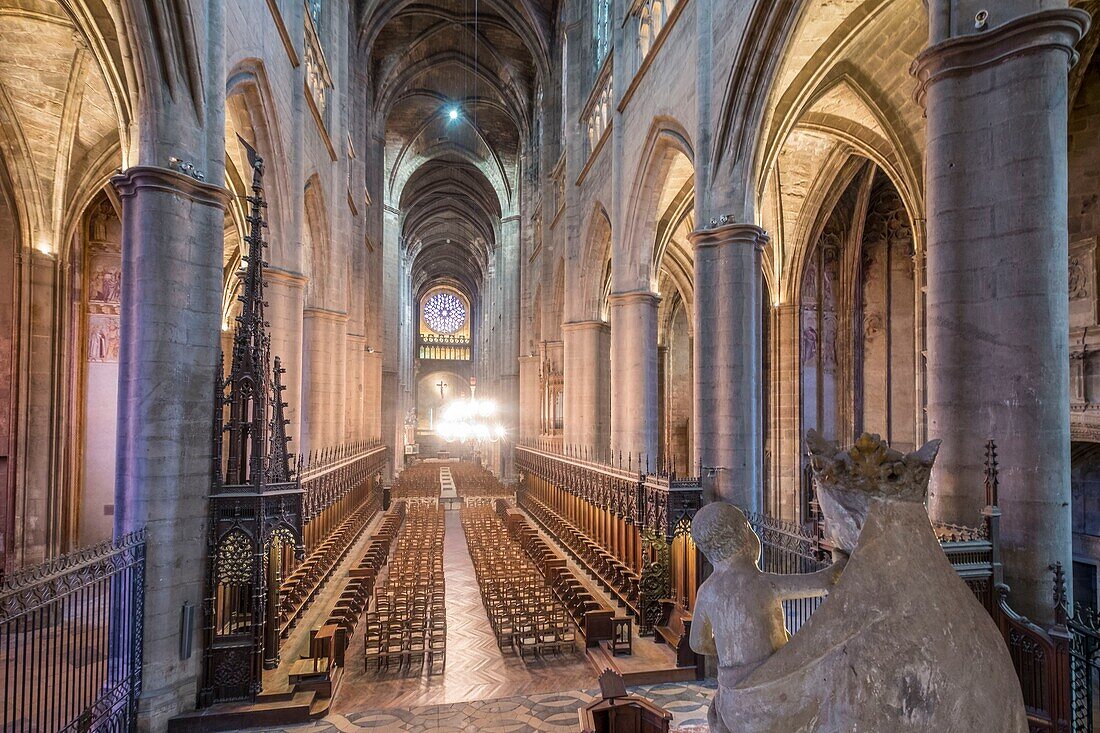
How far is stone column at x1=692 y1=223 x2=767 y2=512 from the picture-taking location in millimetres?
9391

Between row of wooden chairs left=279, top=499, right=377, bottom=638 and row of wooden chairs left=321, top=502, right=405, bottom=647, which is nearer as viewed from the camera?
row of wooden chairs left=321, top=502, right=405, bottom=647

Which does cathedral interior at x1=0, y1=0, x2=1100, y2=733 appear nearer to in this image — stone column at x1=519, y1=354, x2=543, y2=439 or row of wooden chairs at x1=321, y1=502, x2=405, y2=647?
row of wooden chairs at x1=321, y1=502, x2=405, y2=647

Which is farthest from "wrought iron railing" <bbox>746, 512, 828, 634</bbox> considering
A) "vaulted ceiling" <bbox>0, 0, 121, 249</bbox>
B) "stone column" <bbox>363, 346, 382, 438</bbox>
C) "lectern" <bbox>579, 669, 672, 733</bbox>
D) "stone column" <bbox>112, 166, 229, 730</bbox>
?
→ "stone column" <bbox>363, 346, 382, 438</bbox>

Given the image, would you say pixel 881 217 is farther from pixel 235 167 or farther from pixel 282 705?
pixel 282 705

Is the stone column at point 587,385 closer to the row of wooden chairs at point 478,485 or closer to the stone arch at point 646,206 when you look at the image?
the stone arch at point 646,206

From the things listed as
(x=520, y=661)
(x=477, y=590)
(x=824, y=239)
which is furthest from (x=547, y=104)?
(x=520, y=661)

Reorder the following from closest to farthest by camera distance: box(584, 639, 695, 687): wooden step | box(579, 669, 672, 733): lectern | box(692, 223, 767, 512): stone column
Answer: box(579, 669, 672, 733): lectern
box(584, 639, 695, 687): wooden step
box(692, 223, 767, 512): stone column

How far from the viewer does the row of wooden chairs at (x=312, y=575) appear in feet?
27.9

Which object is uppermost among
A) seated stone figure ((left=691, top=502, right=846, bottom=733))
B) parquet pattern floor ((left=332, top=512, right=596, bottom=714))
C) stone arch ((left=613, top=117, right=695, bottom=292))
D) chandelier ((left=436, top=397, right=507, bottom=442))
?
stone arch ((left=613, top=117, right=695, bottom=292))

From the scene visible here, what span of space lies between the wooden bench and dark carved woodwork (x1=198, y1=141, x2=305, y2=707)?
457 cm

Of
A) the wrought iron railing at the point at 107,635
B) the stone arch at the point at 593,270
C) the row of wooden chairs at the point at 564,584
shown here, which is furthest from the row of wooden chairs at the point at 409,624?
the stone arch at the point at 593,270

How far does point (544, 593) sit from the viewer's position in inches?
367

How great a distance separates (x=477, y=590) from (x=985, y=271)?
9.11 m

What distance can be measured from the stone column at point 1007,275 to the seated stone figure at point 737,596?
12.5 feet
